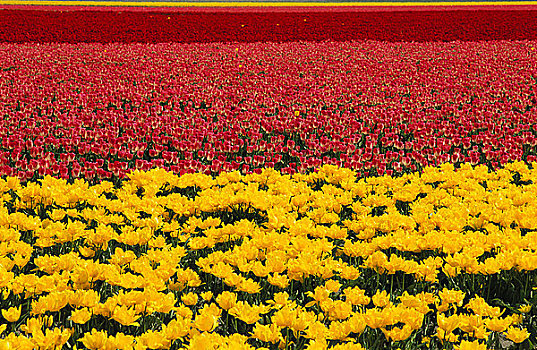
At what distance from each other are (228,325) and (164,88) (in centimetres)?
719

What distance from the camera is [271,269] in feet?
9.00

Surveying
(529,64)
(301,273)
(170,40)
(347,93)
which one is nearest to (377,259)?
(301,273)

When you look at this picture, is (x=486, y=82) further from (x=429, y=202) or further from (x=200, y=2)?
(x=200, y=2)

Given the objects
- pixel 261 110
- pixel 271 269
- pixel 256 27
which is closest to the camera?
pixel 271 269

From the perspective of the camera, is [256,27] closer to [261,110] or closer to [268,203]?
[261,110]

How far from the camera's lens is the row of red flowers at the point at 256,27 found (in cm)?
1697

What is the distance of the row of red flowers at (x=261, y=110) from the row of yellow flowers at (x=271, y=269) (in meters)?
1.07

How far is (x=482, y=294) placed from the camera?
2.88 meters

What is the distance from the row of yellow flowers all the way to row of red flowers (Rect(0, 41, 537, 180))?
3.51 feet

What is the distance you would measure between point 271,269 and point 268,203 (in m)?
1.15

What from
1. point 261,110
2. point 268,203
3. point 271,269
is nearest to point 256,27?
point 261,110

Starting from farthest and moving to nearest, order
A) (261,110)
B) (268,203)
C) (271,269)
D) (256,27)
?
(256,27) < (261,110) < (268,203) < (271,269)

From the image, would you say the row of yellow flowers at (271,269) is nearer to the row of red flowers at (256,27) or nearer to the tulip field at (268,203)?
the tulip field at (268,203)

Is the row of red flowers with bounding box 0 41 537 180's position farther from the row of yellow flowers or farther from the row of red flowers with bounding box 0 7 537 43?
the row of red flowers with bounding box 0 7 537 43
